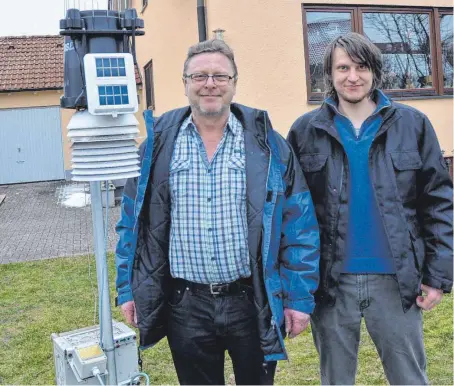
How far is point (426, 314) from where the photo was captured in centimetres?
436

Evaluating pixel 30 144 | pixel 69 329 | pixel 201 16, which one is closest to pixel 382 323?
pixel 69 329

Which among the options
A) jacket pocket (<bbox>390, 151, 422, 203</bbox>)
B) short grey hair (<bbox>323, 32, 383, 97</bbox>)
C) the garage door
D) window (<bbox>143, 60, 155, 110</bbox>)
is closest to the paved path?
the garage door

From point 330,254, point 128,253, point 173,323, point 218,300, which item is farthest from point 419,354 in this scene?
point 128,253

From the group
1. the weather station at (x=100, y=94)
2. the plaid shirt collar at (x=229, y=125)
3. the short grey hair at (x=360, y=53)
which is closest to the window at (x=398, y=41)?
the short grey hair at (x=360, y=53)

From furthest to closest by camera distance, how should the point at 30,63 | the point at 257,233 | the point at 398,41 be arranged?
the point at 30,63 → the point at 398,41 → the point at 257,233

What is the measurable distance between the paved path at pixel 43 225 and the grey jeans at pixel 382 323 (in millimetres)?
5256

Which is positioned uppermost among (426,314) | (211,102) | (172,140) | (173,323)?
(211,102)

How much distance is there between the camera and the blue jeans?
2.29 meters

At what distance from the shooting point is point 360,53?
2.37m

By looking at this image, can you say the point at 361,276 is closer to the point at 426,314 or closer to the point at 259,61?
the point at 426,314

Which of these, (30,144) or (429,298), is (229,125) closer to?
(429,298)

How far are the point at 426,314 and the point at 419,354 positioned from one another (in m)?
2.10

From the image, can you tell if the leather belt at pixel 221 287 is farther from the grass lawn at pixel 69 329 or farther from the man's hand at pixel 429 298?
the grass lawn at pixel 69 329

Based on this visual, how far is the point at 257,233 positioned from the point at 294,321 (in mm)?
434
